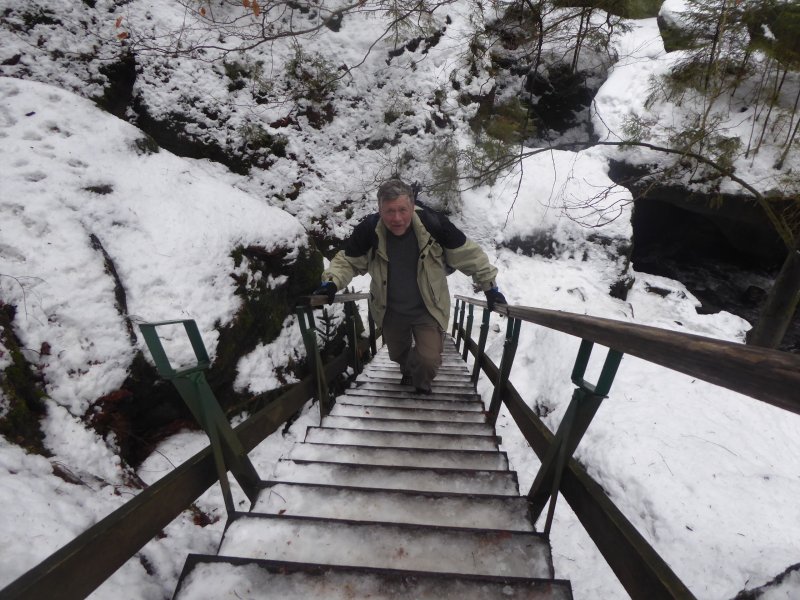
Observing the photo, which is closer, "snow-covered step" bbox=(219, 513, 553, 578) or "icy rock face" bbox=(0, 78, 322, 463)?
"snow-covered step" bbox=(219, 513, 553, 578)

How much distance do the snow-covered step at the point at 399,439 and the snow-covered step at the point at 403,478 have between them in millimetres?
461

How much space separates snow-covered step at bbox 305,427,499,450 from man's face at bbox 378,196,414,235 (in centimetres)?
159

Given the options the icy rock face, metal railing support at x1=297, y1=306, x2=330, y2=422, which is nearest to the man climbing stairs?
metal railing support at x1=297, y1=306, x2=330, y2=422

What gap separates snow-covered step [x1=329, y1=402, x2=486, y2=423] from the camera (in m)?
3.00

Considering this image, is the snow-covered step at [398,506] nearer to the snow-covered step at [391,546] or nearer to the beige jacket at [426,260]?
the snow-covered step at [391,546]

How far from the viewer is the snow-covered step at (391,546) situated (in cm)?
135

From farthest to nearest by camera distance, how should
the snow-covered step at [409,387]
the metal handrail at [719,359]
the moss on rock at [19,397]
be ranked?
the snow-covered step at [409,387]
the moss on rock at [19,397]
the metal handrail at [719,359]

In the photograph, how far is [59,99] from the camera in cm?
405

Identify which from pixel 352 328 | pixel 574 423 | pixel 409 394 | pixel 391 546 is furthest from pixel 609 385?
pixel 352 328

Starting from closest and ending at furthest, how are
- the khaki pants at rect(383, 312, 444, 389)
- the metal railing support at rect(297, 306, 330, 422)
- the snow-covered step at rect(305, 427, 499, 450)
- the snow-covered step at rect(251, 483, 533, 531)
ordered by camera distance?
the snow-covered step at rect(251, 483, 533, 531)
the snow-covered step at rect(305, 427, 499, 450)
the metal railing support at rect(297, 306, 330, 422)
the khaki pants at rect(383, 312, 444, 389)

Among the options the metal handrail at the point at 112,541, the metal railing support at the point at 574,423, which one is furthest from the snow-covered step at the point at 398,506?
the metal handrail at the point at 112,541

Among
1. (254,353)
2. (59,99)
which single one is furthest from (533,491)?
(59,99)

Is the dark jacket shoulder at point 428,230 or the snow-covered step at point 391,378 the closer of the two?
the dark jacket shoulder at point 428,230

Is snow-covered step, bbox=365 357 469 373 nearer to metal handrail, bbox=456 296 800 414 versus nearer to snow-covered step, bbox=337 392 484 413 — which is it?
snow-covered step, bbox=337 392 484 413
